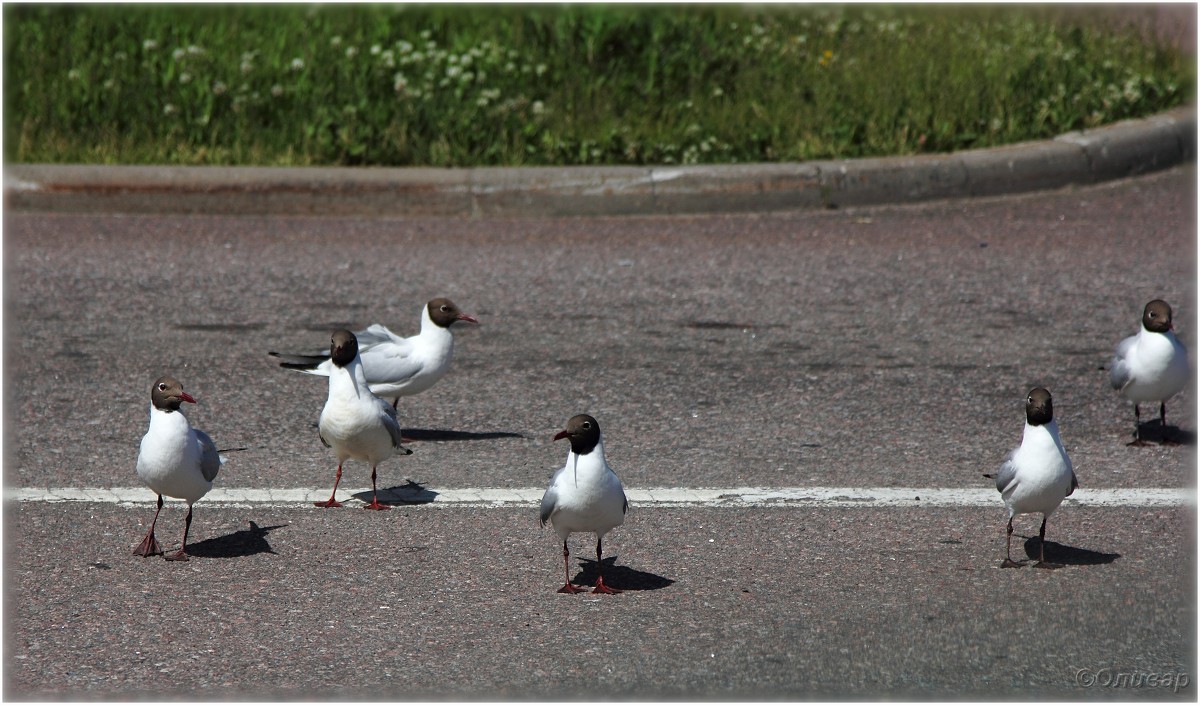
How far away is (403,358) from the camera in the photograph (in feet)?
21.2

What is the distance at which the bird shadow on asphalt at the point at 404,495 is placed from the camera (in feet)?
18.2

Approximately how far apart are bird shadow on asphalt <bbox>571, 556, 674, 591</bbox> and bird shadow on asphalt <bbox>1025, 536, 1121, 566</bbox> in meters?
1.22

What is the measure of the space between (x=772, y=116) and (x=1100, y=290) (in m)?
3.34

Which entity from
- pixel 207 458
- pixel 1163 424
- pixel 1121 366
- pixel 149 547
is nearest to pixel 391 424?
pixel 207 458

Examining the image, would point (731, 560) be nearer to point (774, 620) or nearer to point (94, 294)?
point (774, 620)

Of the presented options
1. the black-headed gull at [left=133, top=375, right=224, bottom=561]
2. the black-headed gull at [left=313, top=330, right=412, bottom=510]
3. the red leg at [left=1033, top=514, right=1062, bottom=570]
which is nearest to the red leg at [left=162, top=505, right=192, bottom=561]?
the black-headed gull at [left=133, top=375, right=224, bottom=561]

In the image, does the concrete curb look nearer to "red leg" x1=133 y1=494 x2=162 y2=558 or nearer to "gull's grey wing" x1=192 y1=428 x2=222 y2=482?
"gull's grey wing" x1=192 y1=428 x2=222 y2=482

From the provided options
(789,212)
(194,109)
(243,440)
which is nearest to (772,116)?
(789,212)

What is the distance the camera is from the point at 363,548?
5.04m

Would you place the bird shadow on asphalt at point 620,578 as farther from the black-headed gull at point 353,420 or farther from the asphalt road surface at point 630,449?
the black-headed gull at point 353,420

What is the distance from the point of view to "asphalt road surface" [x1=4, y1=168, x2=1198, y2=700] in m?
→ 4.16

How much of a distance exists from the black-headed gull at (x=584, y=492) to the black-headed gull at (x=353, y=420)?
989 mm

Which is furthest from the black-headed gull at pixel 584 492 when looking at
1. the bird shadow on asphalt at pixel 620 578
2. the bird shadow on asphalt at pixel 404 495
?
the bird shadow on asphalt at pixel 404 495

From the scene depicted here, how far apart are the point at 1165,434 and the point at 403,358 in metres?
3.14
